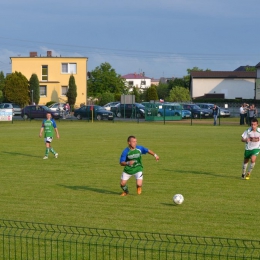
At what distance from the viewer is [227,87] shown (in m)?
107

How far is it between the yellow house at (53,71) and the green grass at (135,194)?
197 ft

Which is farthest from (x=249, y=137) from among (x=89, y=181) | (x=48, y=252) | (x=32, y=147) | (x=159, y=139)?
(x=159, y=139)

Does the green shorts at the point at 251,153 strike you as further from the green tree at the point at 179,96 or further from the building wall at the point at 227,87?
the building wall at the point at 227,87

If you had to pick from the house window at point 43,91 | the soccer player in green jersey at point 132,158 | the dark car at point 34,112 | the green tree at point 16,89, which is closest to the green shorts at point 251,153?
the soccer player in green jersey at point 132,158

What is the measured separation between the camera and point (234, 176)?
1967 cm

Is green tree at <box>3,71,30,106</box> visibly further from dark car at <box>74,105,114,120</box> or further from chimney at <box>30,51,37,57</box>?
dark car at <box>74,105,114,120</box>

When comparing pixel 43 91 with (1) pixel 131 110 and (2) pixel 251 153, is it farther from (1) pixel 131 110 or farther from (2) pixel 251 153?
(2) pixel 251 153

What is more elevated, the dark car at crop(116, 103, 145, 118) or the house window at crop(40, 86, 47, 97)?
the house window at crop(40, 86, 47, 97)

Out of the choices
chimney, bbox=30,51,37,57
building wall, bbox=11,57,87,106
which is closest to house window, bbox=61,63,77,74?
building wall, bbox=11,57,87,106

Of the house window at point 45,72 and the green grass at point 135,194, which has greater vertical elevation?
the house window at point 45,72

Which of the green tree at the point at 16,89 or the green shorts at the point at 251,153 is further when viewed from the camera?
the green tree at the point at 16,89

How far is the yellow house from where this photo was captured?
88.0m

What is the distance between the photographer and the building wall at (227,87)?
348ft

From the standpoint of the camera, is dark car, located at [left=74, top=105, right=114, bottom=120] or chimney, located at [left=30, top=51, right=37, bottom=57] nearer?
dark car, located at [left=74, top=105, right=114, bottom=120]
